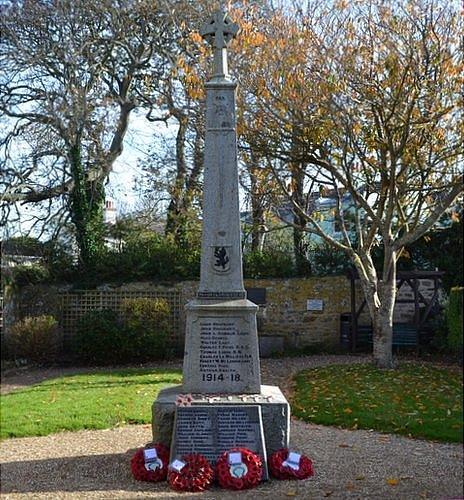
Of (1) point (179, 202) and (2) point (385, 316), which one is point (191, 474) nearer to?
(2) point (385, 316)

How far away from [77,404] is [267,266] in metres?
8.88

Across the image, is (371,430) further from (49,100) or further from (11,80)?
(11,80)

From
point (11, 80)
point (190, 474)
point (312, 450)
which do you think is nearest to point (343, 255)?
point (11, 80)

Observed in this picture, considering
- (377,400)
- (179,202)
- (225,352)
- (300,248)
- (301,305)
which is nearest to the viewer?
(225,352)

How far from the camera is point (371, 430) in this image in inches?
314

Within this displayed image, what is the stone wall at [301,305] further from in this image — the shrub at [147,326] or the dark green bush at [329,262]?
the shrub at [147,326]

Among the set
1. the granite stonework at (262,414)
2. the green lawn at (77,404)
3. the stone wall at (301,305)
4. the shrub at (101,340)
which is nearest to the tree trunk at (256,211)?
the stone wall at (301,305)

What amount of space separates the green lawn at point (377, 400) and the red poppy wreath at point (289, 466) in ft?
4.59

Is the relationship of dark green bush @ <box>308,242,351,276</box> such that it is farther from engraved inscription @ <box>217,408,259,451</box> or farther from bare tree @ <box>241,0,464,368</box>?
engraved inscription @ <box>217,408,259,451</box>

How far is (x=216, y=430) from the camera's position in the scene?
5.97 metres

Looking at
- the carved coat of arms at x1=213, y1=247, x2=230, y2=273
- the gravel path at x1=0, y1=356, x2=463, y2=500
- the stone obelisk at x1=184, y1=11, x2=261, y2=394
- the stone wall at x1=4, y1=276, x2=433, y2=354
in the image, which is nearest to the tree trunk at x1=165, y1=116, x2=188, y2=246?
the stone wall at x1=4, y1=276, x2=433, y2=354

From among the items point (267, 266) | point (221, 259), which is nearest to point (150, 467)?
point (221, 259)

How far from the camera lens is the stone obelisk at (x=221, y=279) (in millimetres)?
6672

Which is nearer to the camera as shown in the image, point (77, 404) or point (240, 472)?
point (240, 472)
